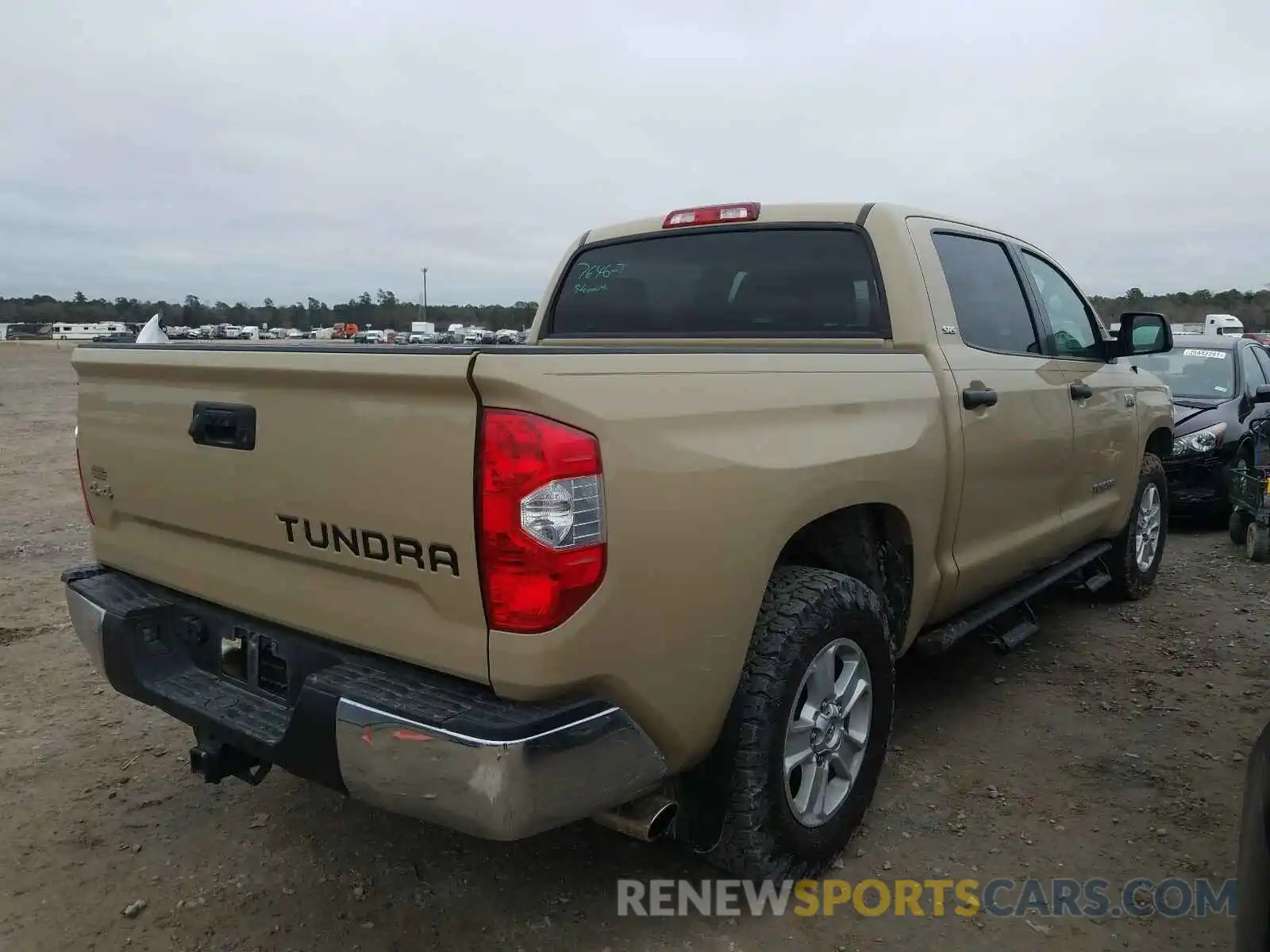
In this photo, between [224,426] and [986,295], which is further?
[986,295]

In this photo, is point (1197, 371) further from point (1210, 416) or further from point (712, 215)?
point (712, 215)

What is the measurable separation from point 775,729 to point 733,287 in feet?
6.18

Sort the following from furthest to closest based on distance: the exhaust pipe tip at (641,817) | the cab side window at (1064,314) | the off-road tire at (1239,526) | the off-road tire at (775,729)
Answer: the off-road tire at (1239,526) < the cab side window at (1064,314) < the off-road tire at (775,729) < the exhaust pipe tip at (641,817)

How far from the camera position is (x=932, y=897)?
2662mm

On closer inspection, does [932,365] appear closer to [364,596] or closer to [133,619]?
[364,596]

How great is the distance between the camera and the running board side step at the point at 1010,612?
336cm

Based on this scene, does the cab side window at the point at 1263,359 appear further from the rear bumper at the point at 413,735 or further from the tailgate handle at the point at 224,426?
the tailgate handle at the point at 224,426

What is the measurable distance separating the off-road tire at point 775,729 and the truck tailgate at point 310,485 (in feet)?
2.50

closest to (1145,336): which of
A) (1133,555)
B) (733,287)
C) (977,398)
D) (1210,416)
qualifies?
(1133,555)

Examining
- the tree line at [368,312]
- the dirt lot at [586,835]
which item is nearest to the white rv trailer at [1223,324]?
the tree line at [368,312]

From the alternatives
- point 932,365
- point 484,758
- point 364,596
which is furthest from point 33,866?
point 932,365

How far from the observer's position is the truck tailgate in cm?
197

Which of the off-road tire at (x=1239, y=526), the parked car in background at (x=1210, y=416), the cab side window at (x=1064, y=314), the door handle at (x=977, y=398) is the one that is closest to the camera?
the door handle at (x=977, y=398)

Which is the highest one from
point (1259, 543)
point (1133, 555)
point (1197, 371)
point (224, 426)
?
point (224, 426)
